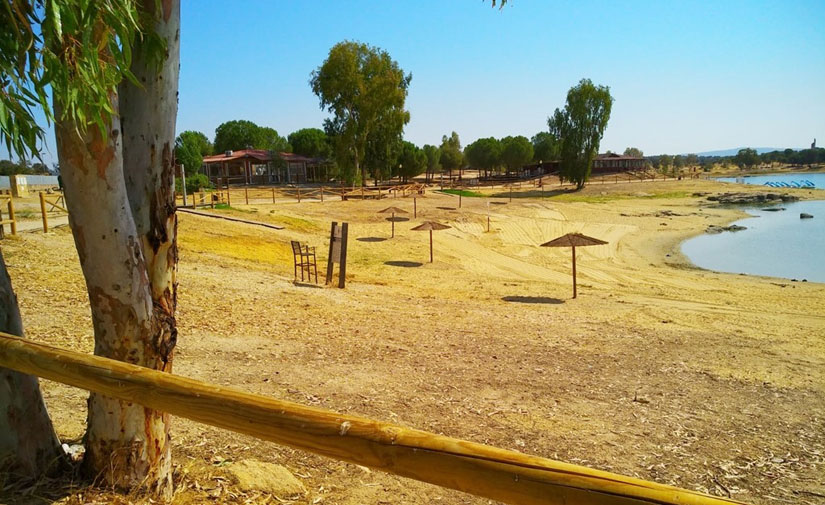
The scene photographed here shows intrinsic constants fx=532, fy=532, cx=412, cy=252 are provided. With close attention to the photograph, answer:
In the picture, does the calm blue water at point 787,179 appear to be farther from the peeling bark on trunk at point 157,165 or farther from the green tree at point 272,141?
the peeling bark on trunk at point 157,165

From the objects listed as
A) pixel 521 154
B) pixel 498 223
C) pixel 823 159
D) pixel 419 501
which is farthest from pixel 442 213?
pixel 823 159

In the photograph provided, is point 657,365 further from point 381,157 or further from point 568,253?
point 381,157

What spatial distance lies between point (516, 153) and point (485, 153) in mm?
5529

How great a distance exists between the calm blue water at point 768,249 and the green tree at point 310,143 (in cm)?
5314

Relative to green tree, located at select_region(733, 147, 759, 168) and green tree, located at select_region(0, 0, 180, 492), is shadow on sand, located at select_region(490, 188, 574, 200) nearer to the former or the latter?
green tree, located at select_region(0, 0, 180, 492)

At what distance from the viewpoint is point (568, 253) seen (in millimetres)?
28422

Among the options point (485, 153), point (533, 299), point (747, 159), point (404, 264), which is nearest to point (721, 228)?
point (404, 264)

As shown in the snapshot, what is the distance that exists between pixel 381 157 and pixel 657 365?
54.3 meters

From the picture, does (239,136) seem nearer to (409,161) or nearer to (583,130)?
(409,161)

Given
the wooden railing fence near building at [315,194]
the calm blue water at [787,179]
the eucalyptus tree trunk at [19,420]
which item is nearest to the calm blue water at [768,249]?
the wooden railing fence near building at [315,194]

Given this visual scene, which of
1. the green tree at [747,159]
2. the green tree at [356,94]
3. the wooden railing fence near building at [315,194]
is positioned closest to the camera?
the wooden railing fence near building at [315,194]

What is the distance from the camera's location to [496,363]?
27.6 ft

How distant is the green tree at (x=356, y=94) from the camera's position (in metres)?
53.6

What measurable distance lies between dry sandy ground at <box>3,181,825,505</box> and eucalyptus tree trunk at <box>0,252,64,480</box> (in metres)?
0.98
